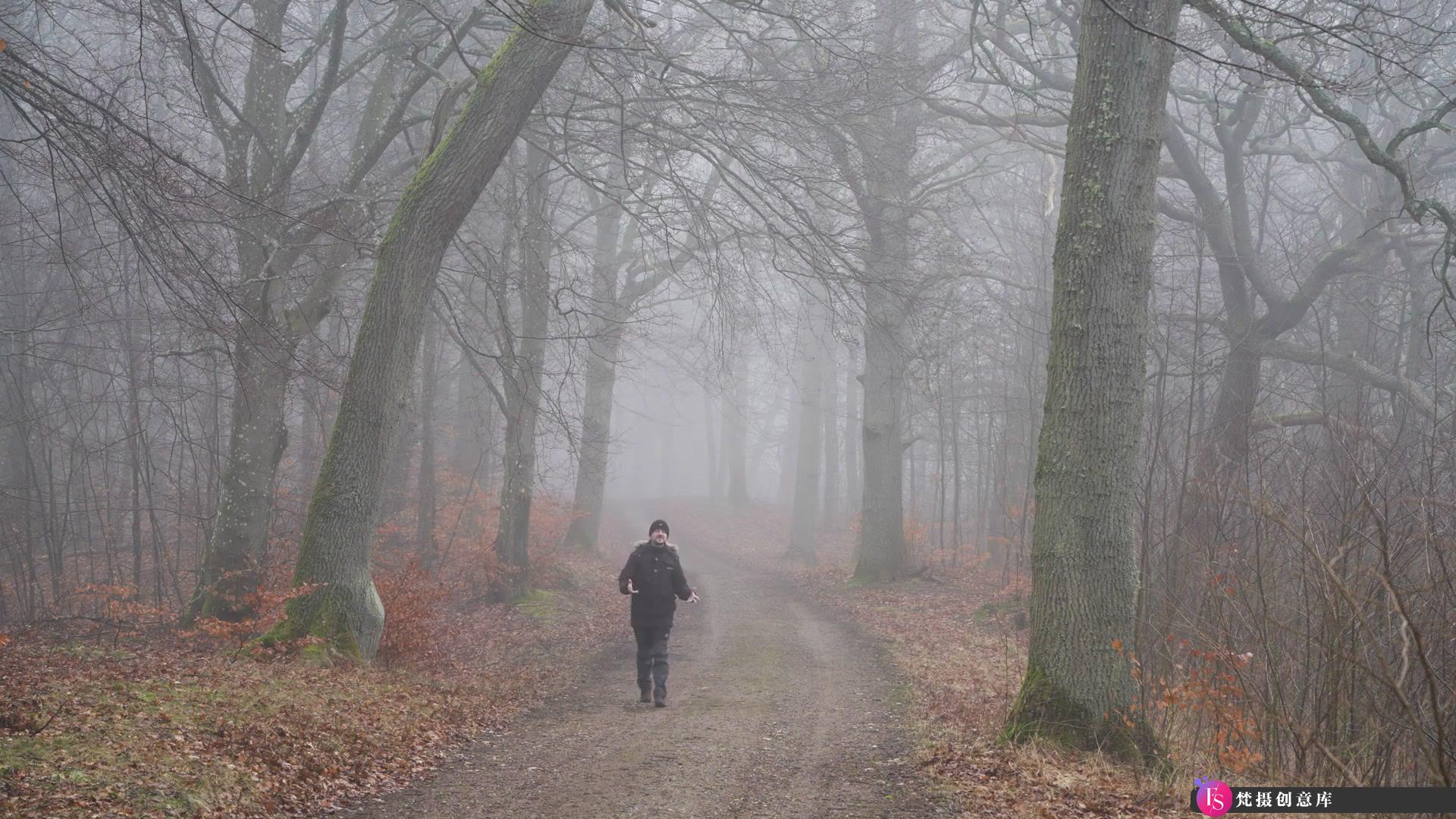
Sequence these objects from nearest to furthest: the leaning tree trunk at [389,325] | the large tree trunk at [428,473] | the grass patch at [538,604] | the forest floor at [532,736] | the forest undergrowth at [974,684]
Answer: the forest floor at [532,736] < the forest undergrowth at [974,684] < the leaning tree trunk at [389,325] < the grass patch at [538,604] < the large tree trunk at [428,473]

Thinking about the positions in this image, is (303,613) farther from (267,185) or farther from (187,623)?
(267,185)

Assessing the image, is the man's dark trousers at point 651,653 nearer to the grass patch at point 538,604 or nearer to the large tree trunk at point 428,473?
the grass patch at point 538,604

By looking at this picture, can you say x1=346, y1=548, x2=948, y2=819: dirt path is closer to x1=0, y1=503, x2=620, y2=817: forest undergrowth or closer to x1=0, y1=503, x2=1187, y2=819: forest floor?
x1=0, y1=503, x2=1187, y2=819: forest floor

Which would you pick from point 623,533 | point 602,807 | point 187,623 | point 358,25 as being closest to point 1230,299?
point 602,807

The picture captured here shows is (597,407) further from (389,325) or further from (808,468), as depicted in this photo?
(389,325)

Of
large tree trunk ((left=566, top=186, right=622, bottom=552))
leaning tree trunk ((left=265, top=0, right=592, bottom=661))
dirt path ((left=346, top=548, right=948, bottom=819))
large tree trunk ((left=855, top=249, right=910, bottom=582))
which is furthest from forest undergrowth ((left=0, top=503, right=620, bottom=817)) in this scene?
large tree trunk ((left=566, top=186, right=622, bottom=552))

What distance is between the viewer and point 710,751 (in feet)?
23.3

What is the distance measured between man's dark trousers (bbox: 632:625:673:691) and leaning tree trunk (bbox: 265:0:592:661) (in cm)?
264

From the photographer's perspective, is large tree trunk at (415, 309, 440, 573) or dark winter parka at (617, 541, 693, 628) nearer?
dark winter parka at (617, 541, 693, 628)

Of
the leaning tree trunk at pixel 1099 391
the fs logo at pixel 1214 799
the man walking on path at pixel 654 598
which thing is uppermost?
the leaning tree trunk at pixel 1099 391

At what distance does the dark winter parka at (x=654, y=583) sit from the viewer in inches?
355

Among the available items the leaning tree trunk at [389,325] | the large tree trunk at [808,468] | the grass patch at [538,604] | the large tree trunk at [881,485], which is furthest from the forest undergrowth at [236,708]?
the large tree trunk at [808,468]

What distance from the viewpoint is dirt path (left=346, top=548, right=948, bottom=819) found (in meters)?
5.74

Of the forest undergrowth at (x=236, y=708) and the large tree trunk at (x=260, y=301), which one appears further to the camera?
the large tree trunk at (x=260, y=301)
